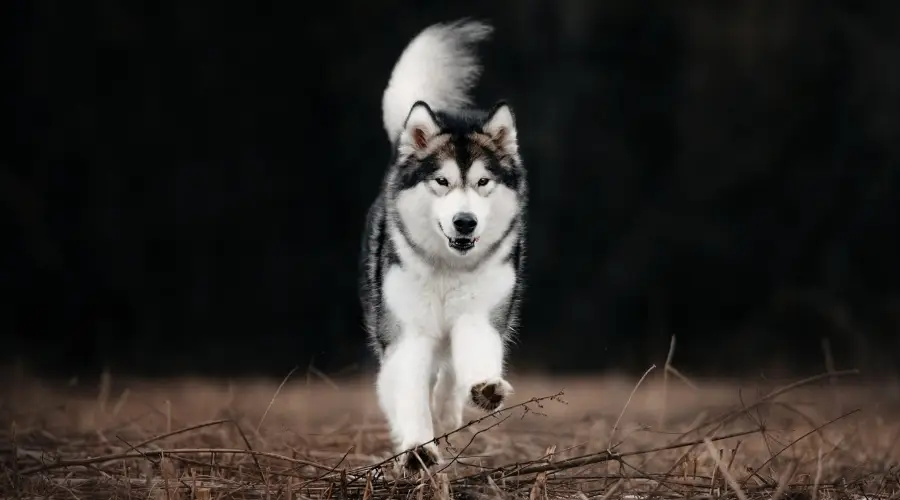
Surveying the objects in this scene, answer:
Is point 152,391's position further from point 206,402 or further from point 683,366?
point 683,366

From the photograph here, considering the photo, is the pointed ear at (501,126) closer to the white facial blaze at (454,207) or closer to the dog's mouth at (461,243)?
the white facial blaze at (454,207)

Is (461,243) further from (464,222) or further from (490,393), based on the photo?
(490,393)

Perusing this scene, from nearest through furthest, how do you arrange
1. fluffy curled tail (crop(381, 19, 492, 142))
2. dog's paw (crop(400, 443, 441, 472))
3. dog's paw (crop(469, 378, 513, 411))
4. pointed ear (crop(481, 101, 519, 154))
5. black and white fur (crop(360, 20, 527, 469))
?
dog's paw (crop(400, 443, 441, 472)), dog's paw (crop(469, 378, 513, 411)), black and white fur (crop(360, 20, 527, 469)), pointed ear (crop(481, 101, 519, 154)), fluffy curled tail (crop(381, 19, 492, 142))

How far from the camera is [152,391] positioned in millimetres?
8117

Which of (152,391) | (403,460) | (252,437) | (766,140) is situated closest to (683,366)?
(766,140)

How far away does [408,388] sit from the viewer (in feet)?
12.5

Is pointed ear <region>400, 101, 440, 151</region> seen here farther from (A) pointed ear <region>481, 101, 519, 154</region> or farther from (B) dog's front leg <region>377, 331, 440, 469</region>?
(B) dog's front leg <region>377, 331, 440, 469</region>

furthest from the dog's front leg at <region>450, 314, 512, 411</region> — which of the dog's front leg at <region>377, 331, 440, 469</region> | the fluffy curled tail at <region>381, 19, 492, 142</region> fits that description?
the fluffy curled tail at <region>381, 19, 492, 142</region>

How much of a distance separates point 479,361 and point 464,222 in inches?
16.6

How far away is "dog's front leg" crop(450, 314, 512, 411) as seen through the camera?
3480 mm

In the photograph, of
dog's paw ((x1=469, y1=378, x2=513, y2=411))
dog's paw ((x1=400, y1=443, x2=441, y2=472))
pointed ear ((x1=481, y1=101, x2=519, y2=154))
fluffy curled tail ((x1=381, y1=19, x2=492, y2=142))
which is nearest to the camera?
dog's paw ((x1=400, y1=443, x2=441, y2=472))

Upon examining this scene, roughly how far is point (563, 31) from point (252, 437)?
22.5 feet

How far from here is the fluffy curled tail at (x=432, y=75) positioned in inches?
178

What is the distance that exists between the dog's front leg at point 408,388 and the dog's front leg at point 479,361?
0.11 metres
